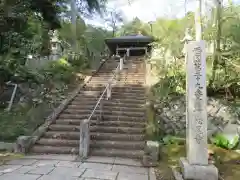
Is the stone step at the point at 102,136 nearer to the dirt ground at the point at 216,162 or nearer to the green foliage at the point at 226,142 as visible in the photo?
the dirt ground at the point at 216,162

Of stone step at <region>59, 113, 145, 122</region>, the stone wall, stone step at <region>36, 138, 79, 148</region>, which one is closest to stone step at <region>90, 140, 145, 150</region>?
stone step at <region>36, 138, 79, 148</region>

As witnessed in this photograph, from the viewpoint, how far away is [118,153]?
22.7 ft

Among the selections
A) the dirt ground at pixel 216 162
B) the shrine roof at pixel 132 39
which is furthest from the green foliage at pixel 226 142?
the shrine roof at pixel 132 39

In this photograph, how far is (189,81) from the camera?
5738 millimetres

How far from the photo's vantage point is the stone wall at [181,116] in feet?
29.2

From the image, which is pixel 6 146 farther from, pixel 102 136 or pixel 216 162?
pixel 216 162

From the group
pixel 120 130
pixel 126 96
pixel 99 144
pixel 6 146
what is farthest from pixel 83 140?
pixel 126 96

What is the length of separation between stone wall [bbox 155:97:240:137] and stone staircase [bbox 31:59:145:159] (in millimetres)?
796

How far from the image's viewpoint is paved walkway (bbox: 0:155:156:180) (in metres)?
5.34

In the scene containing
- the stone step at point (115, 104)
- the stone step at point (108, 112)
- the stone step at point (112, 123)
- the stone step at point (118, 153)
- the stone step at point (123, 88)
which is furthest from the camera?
the stone step at point (123, 88)

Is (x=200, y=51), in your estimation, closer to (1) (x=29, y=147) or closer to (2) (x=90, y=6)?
(1) (x=29, y=147)

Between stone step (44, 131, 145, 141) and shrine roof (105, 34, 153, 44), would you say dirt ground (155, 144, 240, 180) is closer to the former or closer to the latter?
stone step (44, 131, 145, 141)

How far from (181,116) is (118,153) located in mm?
3411

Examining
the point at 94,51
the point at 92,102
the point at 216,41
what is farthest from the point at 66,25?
the point at 216,41
